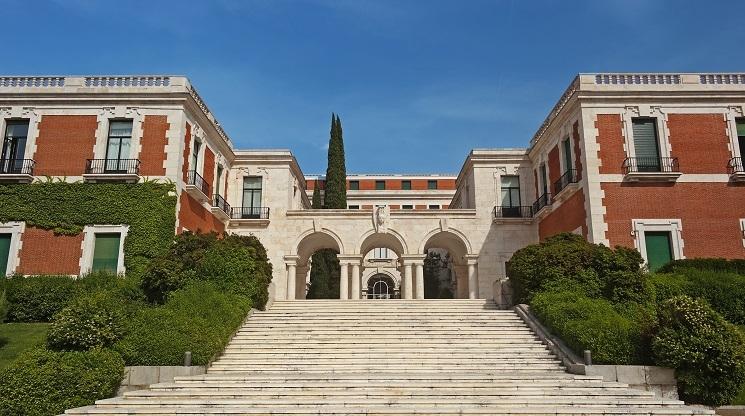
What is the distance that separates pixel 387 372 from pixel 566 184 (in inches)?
622

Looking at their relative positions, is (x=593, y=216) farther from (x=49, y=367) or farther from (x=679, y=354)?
(x=49, y=367)

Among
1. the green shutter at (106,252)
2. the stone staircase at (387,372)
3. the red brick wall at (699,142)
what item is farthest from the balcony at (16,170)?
the red brick wall at (699,142)

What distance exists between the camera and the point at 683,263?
20500 millimetres

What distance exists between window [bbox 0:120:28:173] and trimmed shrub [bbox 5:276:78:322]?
696 centimetres

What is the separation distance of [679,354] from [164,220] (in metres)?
19.7

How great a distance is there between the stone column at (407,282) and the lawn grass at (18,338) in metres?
17.7

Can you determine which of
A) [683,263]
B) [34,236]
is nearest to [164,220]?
[34,236]

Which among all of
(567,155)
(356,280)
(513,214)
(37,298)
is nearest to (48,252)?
(37,298)

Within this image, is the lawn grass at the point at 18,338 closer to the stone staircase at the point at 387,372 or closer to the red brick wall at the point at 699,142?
the stone staircase at the point at 387,372

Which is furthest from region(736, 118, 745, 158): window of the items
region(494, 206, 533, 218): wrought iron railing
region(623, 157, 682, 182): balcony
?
region(494, 206, 533, 218): wrought iron railing

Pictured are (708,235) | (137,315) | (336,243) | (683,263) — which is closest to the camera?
(137,315)

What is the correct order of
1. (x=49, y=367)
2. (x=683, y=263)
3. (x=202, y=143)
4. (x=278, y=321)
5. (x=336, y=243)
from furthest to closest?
(x=336, y=243) → (x=202, y=143) → (x=683, y=263) → (x=278, y=321) → (x=49, y=367)

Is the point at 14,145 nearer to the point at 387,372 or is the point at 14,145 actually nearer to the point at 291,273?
the point at 291,273

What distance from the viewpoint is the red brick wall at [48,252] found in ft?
76.0
